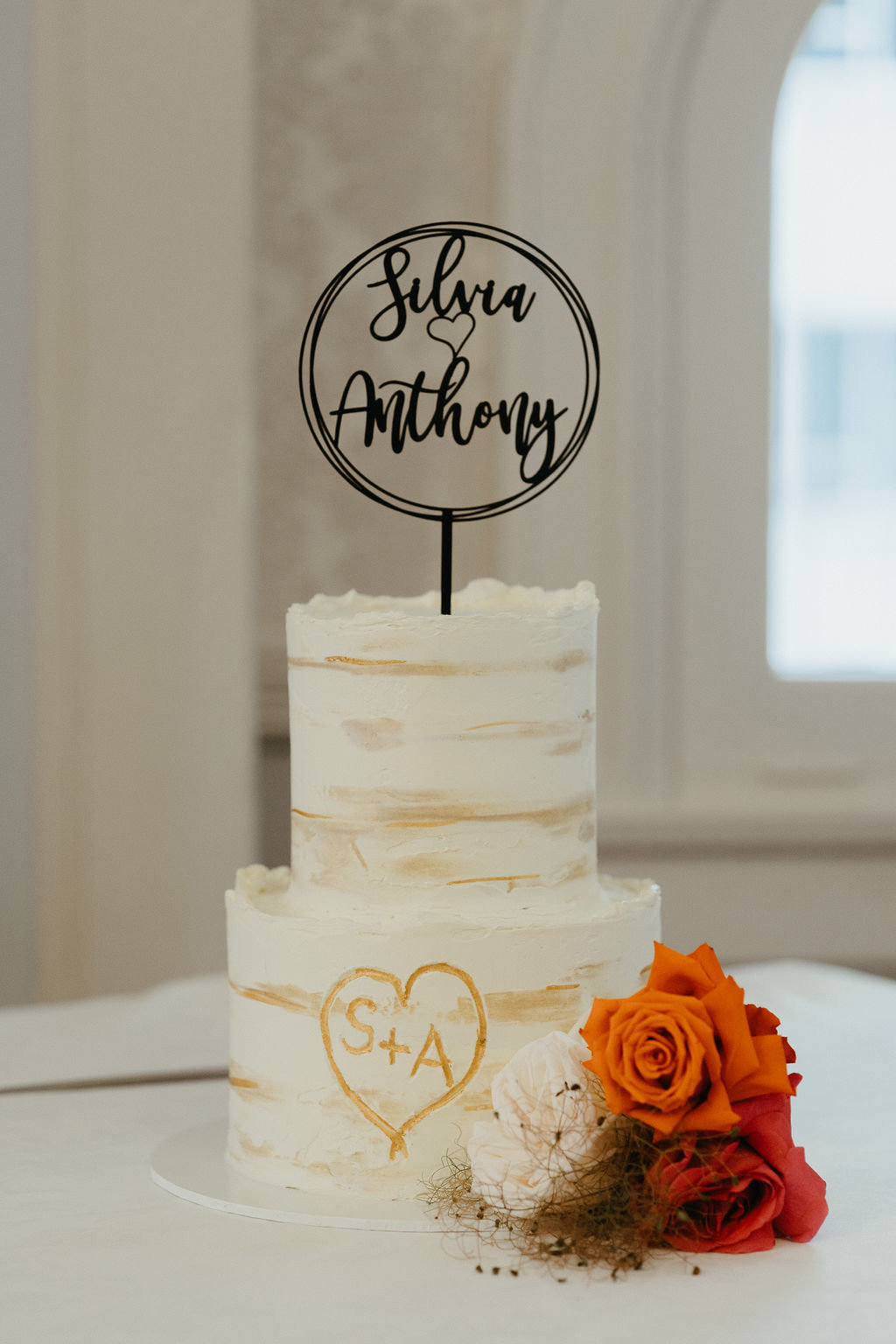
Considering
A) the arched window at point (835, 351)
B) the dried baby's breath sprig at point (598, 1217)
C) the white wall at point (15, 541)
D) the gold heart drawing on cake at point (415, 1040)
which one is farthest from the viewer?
A: the arched window at point (835, 351)

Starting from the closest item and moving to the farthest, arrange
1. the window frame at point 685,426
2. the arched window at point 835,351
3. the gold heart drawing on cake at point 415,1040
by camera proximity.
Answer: the gold heart drawing on cake at point 415,1040 < the window frame at point 685,426 < the arched window at point 835,351

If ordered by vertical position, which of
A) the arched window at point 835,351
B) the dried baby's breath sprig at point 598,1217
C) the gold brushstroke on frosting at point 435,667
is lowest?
the dried baby's breath sprig at point 598,1217

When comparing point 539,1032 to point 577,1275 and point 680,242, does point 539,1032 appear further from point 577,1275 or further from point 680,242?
point 680,242

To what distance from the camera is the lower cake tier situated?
1.00 meters

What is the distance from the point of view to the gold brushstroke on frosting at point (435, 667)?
1.02m

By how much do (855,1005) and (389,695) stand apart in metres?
0.79

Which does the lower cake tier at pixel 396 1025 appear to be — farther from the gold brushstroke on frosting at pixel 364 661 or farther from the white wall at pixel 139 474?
the white wall at pixel 139 474

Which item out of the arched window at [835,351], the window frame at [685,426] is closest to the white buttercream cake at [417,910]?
the window frame at [685,426]

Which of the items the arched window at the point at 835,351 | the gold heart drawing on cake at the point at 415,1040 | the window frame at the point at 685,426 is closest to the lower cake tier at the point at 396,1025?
the gold heart drawing on cake at the point at 415,1040

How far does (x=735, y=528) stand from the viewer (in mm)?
2611

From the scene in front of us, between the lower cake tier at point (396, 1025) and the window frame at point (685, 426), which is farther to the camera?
Answer: the window frame at point (685, 426)

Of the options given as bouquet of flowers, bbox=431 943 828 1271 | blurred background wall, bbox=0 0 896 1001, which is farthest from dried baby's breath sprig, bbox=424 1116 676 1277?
blurred background wall, bbox=0 0 896 1001

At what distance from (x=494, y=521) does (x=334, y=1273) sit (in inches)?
71.2

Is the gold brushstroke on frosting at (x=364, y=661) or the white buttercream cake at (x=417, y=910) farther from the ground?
the gold brushstroke on frosting at (x=364, y=661)
